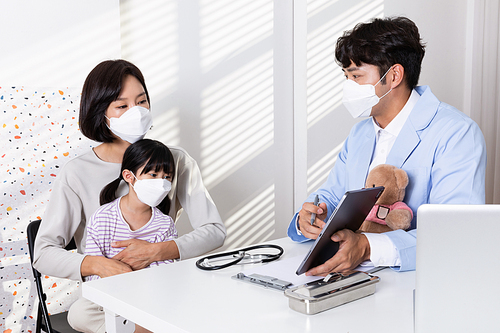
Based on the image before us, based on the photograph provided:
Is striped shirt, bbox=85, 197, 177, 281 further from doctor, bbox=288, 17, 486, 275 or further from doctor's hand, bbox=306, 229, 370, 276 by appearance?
doctor's hand, bbox=306, 229, 370, 276

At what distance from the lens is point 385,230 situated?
50.2 inches

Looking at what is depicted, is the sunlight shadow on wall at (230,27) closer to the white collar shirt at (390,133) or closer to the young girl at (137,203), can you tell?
the young girl at (137,203)

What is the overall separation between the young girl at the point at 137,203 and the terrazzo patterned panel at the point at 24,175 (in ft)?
1.84

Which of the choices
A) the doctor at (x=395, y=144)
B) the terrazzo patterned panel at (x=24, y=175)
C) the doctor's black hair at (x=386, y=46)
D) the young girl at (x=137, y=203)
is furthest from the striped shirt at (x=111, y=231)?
the doctor's black hair at (x=386, y=46)

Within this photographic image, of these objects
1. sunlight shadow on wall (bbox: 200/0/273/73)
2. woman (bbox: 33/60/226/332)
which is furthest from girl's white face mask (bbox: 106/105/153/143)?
sunlight shadow on wall (bbox: 200/0/273/73)

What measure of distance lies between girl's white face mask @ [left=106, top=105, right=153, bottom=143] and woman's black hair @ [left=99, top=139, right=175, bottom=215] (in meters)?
0.07

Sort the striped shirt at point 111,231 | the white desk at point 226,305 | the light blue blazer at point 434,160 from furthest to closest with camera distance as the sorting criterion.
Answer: the striped shirt at point 111,231
the light blue blazer at point 434,160
the white desk at point 226,305

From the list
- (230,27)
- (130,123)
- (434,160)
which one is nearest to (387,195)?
(434,160)

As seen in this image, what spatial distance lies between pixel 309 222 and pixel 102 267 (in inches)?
26.1

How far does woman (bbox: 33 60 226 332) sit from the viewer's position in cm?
147

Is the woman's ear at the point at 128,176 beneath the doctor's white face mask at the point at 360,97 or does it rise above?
beneath

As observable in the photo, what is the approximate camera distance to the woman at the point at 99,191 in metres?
1.47

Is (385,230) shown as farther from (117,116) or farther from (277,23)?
(277,23)

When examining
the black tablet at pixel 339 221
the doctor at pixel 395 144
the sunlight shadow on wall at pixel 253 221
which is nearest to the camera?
the black tablet at pixel 339 221
